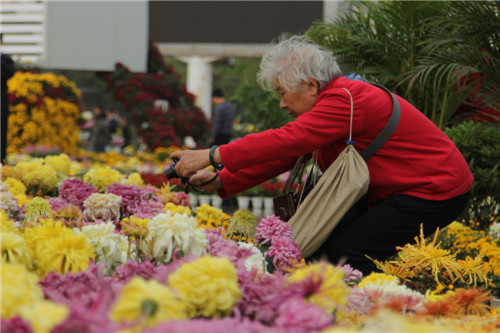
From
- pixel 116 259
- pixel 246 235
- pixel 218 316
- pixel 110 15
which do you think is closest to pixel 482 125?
pixel 246 235

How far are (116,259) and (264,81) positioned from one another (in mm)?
1501

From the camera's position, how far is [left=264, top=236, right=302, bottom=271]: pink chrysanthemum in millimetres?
2520

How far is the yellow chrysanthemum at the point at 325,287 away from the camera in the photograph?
1497mm

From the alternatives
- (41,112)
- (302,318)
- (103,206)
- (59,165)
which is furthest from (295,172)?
(41,112)

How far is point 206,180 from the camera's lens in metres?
3.51

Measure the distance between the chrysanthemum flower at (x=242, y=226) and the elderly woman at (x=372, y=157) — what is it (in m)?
0.21

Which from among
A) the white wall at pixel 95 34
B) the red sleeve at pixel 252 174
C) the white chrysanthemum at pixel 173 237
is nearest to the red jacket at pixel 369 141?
the red sleeve at pixel 252 174

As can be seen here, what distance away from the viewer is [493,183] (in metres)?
5.10

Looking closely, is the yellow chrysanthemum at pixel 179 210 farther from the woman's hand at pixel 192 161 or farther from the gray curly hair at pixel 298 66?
the gray curly hair at pixel 298 66

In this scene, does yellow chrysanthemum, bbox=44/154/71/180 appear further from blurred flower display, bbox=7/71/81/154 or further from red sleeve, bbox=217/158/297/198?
blurred flower display, bbox=7/71/81/154

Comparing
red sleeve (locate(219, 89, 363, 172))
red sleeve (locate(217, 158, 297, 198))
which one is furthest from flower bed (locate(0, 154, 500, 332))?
red sleeve (locate(217, 158, 297, 198))

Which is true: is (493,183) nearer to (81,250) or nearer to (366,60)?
A: (366,60)

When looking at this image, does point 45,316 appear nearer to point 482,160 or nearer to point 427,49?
point 482,160

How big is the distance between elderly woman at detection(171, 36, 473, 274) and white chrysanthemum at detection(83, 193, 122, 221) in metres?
0.37
